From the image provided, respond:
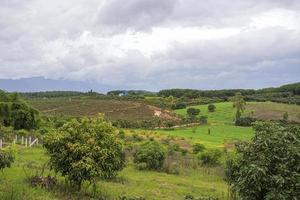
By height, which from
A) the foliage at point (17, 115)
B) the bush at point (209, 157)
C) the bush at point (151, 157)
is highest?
the foliage at point (17, 115)

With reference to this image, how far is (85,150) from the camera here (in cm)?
2380

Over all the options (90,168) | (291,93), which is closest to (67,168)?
(90,168)

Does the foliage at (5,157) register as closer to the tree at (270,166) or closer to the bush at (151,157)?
the tree at (270,166)

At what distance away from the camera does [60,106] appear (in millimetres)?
129375

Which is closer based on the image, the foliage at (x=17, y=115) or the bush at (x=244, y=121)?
the foliage at (x=17, y=115)

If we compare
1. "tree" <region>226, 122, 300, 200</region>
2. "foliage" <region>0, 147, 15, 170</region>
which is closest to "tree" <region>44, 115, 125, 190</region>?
"foliage" <region>0, 147, 15, 170</region>

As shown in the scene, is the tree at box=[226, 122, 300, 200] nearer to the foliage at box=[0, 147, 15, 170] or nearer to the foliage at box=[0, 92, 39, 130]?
the foliage at box=[0, 147, 15, 170]

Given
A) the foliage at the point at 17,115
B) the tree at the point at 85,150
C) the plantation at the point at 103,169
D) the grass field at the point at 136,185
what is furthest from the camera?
the foliage at the point at 17,115

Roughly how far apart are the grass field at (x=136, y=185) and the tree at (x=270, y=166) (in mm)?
9315

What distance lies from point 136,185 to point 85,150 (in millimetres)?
7517

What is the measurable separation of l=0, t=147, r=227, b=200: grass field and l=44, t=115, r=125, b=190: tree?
136cm

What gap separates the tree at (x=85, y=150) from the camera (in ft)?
77.6

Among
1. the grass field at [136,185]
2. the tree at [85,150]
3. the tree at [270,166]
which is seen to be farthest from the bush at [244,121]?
the tree at [270,166]

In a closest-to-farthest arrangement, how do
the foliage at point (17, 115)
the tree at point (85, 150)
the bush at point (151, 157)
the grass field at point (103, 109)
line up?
the tree at point (85, 150), the bush at point (151, 157), the foliage at point (17, 115), the grass field at point (103, 109)
